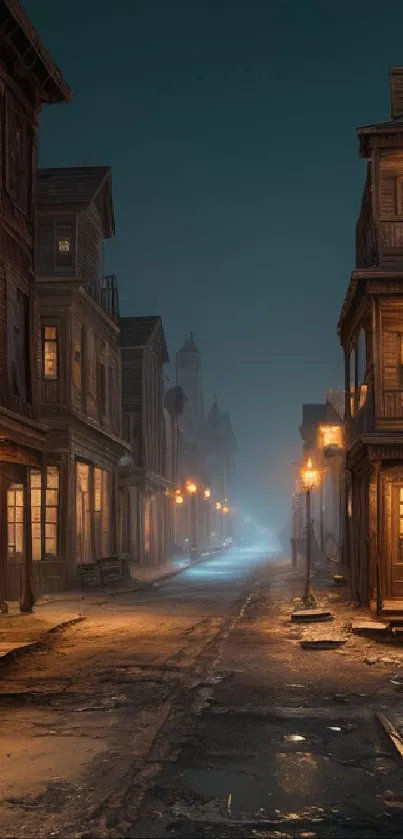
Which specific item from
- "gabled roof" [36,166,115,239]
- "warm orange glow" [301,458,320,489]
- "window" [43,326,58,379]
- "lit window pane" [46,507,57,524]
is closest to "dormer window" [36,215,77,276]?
"gabled roof" [36,166,115,239]

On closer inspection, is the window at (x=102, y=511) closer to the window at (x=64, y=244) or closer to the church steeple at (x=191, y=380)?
the window at (x=64, y=244)

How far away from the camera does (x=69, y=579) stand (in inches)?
1124

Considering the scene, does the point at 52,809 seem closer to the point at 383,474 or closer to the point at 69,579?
the point at 383,474

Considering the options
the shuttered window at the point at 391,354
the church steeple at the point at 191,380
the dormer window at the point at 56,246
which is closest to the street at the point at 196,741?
the shuttered window at the point at 391,354

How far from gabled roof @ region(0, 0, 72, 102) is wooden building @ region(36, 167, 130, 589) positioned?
288 inches

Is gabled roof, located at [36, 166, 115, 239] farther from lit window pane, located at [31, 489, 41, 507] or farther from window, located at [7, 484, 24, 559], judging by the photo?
window, located at [7, 484, 24, 559]

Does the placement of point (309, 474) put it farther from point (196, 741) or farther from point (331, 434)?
point (196, 741)

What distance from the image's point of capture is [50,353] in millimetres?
29406

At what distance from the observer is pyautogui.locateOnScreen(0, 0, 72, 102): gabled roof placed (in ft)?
61.0

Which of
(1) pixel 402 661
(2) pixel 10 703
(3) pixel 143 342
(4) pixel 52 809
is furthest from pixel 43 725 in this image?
(3) pixel 143 342

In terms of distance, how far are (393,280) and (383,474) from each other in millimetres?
4183

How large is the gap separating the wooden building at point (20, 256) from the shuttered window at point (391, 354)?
7531 mm

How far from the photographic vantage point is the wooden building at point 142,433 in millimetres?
42906

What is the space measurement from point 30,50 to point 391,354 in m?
9.93
